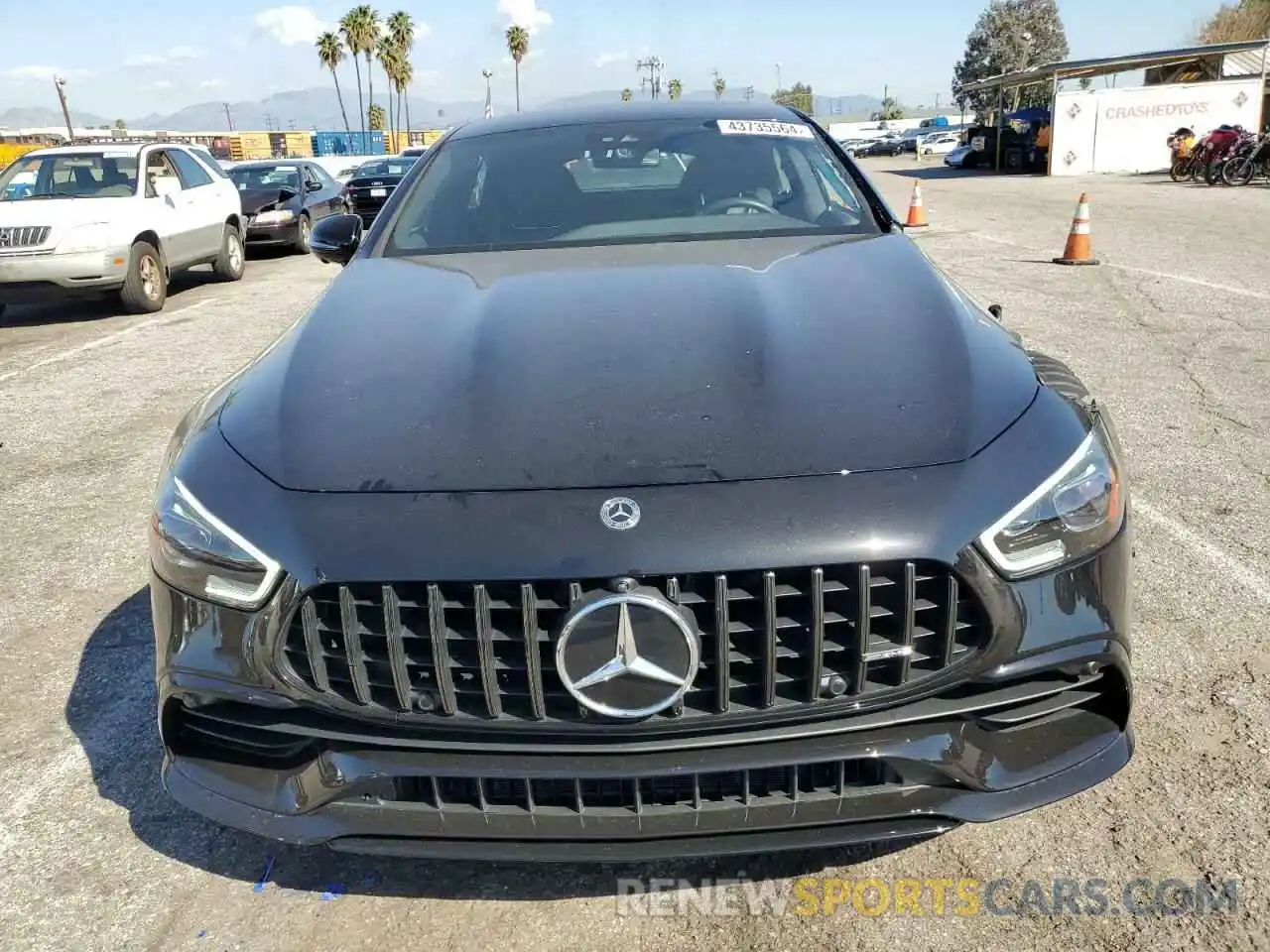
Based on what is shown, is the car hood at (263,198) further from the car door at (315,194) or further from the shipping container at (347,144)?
the shipping container at (347,144)

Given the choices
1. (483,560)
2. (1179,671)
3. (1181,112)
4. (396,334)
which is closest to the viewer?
(483,560)

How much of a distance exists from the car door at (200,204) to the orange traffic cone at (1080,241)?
9224 millimetres

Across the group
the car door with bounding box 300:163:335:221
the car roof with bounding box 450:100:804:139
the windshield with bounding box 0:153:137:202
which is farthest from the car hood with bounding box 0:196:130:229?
the car roof with bounding box 450:100:804:139

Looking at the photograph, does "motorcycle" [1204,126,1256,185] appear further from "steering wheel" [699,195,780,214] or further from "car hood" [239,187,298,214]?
"steering wheel" [699,195,780,214]

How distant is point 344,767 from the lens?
1.80 metres

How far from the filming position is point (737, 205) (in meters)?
3.26

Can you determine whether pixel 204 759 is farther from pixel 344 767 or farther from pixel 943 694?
pixel 943 694

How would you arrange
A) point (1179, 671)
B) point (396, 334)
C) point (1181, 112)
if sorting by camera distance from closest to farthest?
point (396, 334)
point (1179, 671)
point (1181, 112)

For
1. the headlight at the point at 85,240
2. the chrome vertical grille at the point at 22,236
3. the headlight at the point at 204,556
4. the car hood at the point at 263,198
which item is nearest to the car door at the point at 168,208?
the headlight at the point at 85,240

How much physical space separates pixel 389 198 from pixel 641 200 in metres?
0.88

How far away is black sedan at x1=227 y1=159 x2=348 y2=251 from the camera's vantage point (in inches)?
552

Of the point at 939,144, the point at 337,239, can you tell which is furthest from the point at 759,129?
the point at 939,144

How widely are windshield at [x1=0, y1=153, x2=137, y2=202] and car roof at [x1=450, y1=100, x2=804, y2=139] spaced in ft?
25.1

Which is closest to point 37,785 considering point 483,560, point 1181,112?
point 483,560
